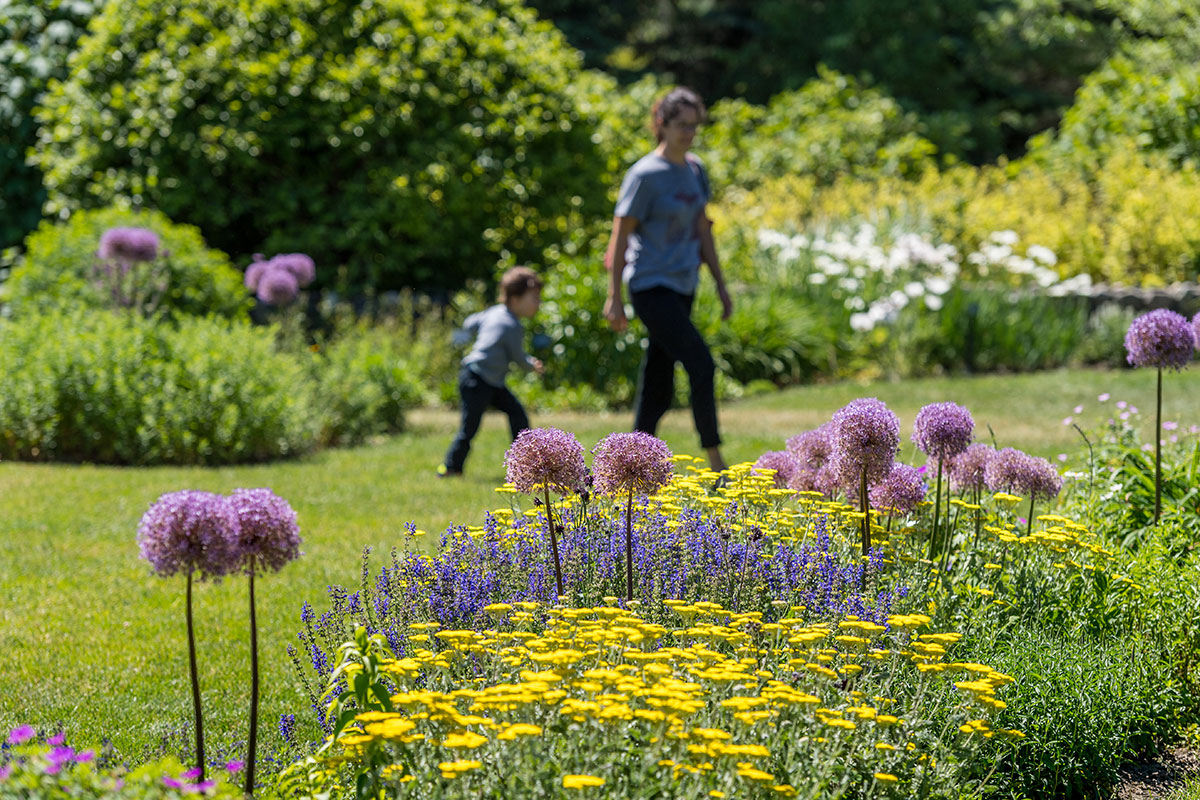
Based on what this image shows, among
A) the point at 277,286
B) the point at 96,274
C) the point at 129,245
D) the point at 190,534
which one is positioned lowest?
the point at 190,534

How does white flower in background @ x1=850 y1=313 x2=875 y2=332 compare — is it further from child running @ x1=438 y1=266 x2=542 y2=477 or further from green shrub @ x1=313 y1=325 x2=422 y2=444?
child running @ x1=438 y1=266 x2=542 y2=477

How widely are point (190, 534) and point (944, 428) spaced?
7.93ft

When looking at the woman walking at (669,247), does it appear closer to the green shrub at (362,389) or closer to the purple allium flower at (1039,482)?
the purple allium flower at (1039,482)

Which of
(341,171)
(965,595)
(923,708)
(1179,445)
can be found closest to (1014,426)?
(1179,445)

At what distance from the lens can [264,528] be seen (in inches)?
102

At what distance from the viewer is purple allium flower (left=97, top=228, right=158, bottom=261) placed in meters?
9.14

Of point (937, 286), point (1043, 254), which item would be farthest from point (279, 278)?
point (1043, 254)

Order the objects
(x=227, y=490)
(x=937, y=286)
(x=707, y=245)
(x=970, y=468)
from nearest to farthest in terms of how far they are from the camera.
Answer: (x=970, y=468), (x=707, y=245), (x=227, y=490), (x=937, y=286)

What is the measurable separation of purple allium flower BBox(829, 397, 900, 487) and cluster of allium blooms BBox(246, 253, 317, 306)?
6433mm

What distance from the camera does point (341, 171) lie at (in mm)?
13078

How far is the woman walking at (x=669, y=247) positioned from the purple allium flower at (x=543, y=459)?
291 cm

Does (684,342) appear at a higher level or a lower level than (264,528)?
higher

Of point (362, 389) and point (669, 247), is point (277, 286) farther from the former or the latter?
point (669, 247)

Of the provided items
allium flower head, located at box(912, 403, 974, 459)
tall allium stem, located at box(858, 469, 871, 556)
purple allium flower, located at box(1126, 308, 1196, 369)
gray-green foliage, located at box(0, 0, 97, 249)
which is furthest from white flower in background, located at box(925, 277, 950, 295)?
gray-green foliage, located at box(0, 0, 97, 249)
